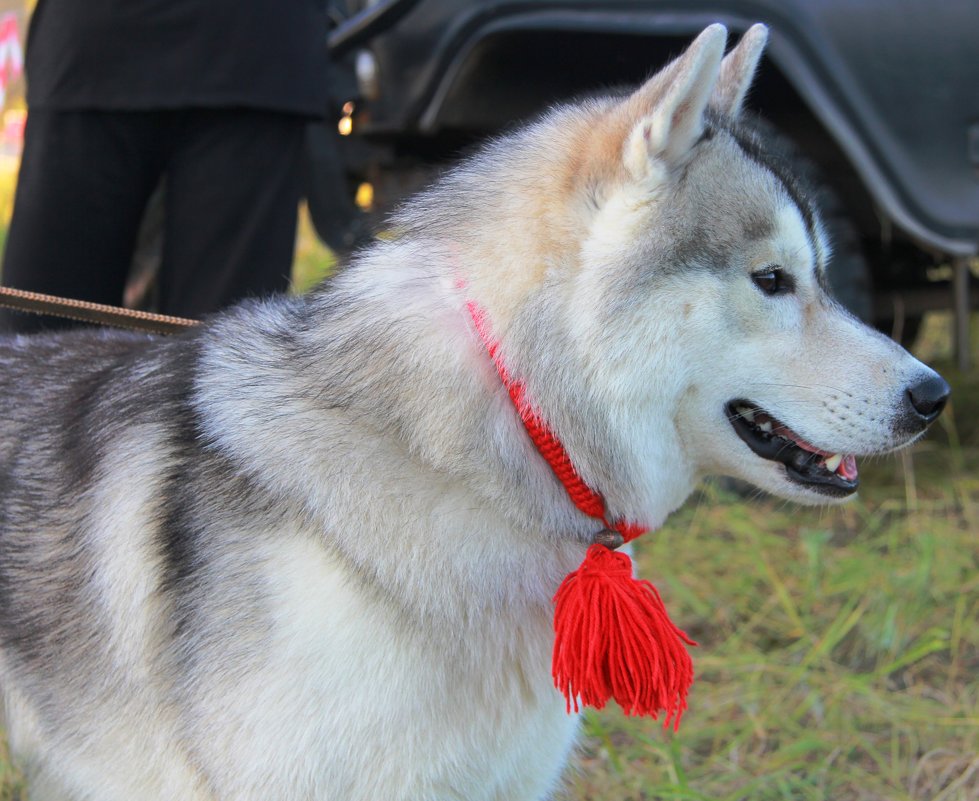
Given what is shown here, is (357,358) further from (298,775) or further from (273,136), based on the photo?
(273,136)

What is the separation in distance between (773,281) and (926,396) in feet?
0.86

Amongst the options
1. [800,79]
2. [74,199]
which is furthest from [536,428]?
[800,79]

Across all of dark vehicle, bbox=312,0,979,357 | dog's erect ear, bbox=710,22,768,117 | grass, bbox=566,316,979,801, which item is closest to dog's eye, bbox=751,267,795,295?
dog's erect ear, bbox=710,22,768,117

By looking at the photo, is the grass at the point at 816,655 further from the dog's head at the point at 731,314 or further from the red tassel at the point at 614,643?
the dog's head at the point at 731,314

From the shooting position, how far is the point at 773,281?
1.52m

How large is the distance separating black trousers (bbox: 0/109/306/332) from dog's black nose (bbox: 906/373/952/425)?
152cm

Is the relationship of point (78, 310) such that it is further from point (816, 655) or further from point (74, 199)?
point (816, 655)

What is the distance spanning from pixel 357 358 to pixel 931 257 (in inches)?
124

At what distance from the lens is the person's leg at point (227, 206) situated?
2.46 m

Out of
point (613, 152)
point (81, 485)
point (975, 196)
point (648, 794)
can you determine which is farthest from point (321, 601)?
point (975, 196)

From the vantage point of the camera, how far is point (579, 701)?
160 centimetres

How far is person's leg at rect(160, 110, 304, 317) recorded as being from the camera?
97.0 inches

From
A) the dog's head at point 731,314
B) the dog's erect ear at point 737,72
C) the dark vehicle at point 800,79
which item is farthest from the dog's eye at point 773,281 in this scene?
the dark vehicle at point 800,79

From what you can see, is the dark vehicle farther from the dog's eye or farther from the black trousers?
the dog's eye
